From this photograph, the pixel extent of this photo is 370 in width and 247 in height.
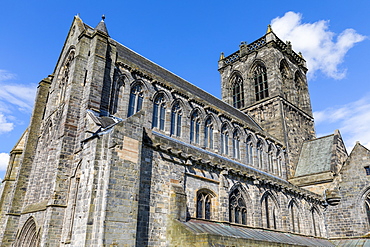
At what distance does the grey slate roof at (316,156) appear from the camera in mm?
29319

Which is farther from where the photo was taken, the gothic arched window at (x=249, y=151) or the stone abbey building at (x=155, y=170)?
the gothic arched window at (x=249, y=151)

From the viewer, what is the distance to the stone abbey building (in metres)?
12.1

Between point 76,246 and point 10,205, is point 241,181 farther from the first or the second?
point 10,205

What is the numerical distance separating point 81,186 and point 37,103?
11.3 metres

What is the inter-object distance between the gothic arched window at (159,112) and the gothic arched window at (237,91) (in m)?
18.9

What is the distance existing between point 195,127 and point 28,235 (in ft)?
40.4

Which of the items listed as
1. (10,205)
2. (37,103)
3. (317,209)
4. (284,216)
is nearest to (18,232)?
(10,205)

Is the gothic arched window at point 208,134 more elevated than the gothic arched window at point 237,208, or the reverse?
the gothic arched window at point 208,134

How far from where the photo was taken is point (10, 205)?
17.5m

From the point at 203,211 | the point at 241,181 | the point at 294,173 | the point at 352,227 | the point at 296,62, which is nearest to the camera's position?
the point at 203,211

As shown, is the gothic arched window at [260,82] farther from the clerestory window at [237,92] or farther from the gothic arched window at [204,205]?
the gothic arched window at [204,205]

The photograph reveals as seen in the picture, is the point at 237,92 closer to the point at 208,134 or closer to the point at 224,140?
the point at 224,140

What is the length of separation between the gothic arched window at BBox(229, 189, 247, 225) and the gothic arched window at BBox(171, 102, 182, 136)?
5796 mm

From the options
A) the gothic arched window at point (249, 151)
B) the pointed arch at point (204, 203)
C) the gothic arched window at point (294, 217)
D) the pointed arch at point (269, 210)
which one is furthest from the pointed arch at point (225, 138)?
the pointed arch at point (204, 203)
